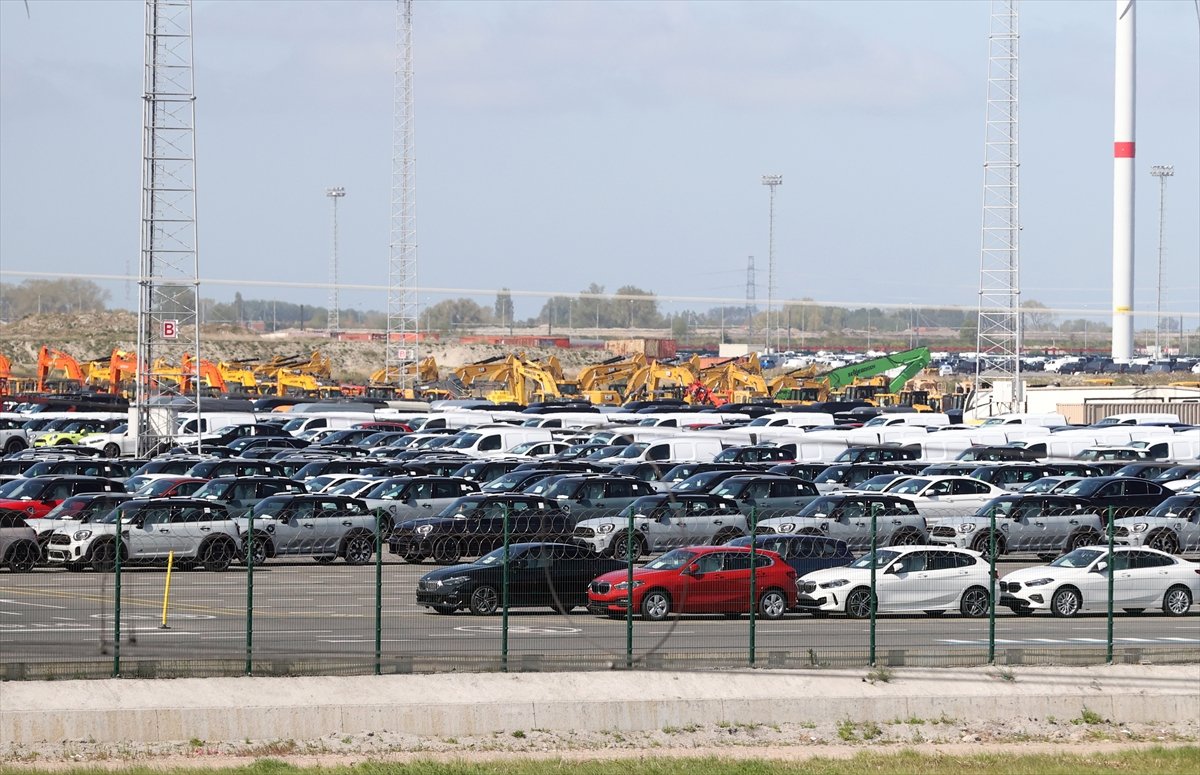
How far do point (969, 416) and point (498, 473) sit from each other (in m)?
46.0

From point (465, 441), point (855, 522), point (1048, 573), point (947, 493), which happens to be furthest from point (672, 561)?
point (465, 441)

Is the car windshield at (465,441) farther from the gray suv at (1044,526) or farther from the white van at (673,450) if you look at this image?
the gray suv at (1044,526)

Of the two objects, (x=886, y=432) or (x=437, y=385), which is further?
(x=437, y=385)

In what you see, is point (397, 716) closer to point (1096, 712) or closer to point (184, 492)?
point (1096, 712)

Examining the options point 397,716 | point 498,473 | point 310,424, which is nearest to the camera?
point 397,716

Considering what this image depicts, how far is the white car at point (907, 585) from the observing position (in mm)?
26703

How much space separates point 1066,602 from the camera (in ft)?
91.9

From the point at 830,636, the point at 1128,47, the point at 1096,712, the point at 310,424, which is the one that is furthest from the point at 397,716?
the point at 1128,47

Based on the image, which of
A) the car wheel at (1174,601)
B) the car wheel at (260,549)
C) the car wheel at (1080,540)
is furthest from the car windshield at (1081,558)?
the car wheel at (260,549)

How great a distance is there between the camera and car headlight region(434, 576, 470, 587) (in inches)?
993

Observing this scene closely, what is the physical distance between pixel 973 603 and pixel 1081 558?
2.80 m

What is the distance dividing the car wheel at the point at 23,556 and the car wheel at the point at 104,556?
0.92 meters

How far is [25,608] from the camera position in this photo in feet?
70.3

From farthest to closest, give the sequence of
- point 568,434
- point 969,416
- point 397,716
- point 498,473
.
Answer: point 969,416 → point 568,434 → point 498,473 → point 397,716
